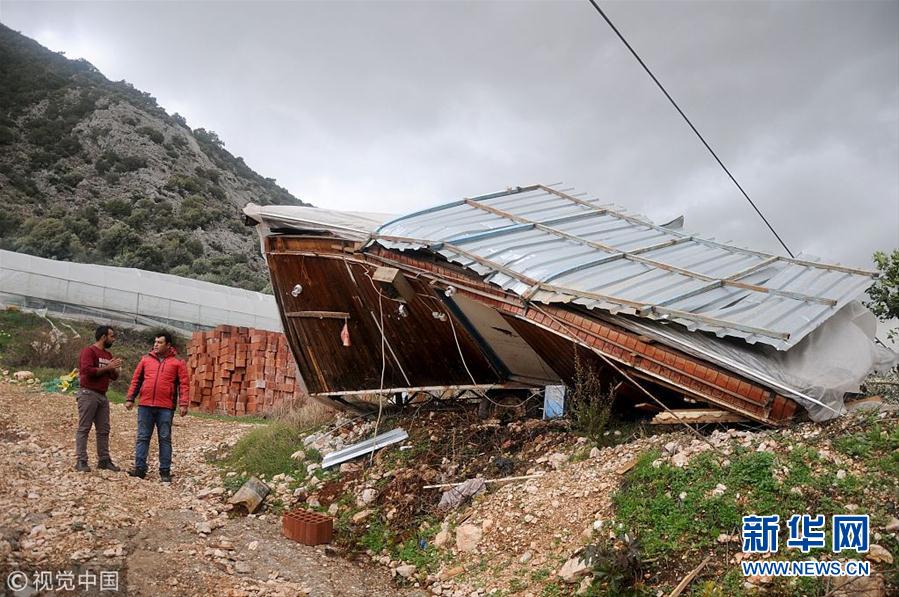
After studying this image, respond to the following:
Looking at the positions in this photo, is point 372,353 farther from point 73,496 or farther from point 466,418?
point 73,496

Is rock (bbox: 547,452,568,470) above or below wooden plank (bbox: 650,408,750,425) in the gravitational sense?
below

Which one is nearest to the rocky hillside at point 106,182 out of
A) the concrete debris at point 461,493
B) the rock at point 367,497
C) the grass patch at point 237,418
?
the grass patch at point 237,418

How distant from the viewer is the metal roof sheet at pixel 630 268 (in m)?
5.65

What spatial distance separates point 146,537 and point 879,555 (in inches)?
191

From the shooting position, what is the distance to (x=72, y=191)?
91.6ft

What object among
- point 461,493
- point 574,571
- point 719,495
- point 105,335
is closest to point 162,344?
point 105,335

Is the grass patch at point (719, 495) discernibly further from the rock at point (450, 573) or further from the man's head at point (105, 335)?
the man's head at point (105, 335)

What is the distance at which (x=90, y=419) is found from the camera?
20.4 feet

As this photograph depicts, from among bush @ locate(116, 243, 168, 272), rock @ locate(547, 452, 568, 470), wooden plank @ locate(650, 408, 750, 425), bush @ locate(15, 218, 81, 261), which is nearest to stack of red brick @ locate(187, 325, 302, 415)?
rock @ locate(547, 452, 568, 470)

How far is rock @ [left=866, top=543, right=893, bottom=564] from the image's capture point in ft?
12.2

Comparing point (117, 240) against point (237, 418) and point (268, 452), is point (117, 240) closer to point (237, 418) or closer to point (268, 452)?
point (237, 418)

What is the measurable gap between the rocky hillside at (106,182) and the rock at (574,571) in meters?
22.2

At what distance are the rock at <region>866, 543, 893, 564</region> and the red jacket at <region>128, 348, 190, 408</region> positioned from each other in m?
5.67

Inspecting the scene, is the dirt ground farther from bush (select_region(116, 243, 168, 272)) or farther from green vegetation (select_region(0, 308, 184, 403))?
bush (select_region(116, 243, 168, 272))
